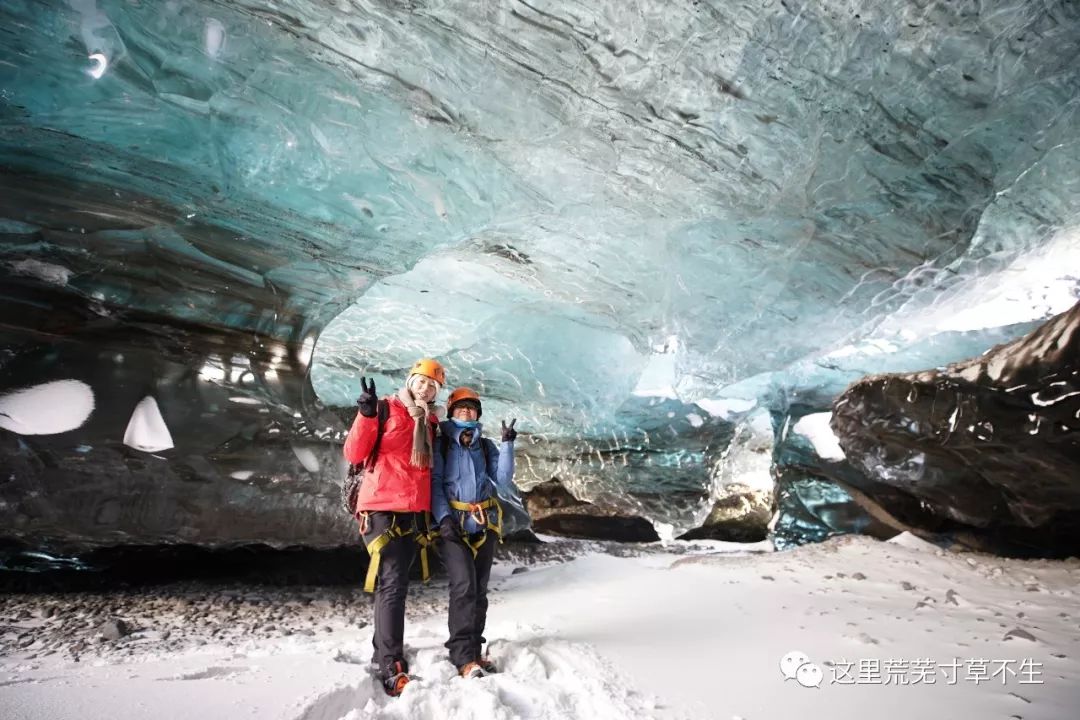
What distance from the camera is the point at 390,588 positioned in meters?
2.61

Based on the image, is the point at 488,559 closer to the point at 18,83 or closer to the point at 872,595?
the point at 872,595

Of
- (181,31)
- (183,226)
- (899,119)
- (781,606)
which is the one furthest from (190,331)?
(899,119)

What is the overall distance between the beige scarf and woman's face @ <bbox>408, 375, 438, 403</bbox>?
4 centimetres

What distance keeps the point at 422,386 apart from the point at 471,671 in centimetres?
141

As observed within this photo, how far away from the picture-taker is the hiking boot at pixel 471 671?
8.32 ft

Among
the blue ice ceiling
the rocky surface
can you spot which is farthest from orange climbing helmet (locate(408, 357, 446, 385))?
the rocky surface

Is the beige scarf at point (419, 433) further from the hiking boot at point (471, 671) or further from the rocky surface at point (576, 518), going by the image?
the rocky surface at point (576, 518)

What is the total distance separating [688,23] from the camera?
11.6ft

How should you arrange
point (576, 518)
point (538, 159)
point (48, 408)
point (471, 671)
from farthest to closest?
1. point (576, 518)
2. point (538, 159)
3. point (48, 408)
4. point (471, 671)

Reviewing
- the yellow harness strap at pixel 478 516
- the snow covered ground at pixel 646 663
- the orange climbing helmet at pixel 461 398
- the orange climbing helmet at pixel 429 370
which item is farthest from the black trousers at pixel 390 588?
the orange climbing helmet at pixel 429 370

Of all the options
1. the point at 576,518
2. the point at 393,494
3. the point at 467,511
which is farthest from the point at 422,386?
the point at 576,518

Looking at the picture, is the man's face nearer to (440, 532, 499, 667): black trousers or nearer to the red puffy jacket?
the red puffy jacket

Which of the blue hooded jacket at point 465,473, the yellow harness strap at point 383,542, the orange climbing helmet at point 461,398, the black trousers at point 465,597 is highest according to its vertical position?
the orange climbing helmet at point 461,398

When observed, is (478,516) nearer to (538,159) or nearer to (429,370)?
(429,370)
